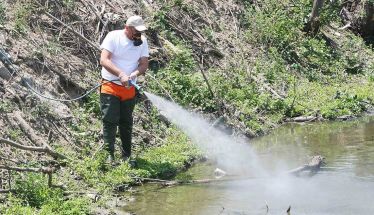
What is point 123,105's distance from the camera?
8492 mm

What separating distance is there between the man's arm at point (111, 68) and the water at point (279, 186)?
1.33 metres

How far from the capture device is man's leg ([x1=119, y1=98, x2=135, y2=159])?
8518mm

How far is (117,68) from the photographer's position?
27.1 ft

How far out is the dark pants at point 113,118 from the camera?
833 cm

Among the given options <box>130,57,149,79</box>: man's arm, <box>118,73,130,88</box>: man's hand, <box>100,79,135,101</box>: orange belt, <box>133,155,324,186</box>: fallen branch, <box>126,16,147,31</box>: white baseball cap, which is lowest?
<box>133,155,324,186</box>: fallen branch

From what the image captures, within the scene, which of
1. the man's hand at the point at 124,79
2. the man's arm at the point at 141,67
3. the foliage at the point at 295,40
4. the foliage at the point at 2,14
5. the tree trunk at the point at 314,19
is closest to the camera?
the man's hand at the point at 124,79

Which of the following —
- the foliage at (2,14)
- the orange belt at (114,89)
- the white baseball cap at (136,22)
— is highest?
the foliage at (2,14)

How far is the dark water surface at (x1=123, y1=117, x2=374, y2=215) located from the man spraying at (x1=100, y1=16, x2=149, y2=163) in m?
0.95

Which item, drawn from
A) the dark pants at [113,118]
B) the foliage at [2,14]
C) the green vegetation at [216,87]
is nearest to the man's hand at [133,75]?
the dark pants at [113,118]

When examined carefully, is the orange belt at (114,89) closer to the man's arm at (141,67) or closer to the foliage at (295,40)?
the man's arm at (141,67)

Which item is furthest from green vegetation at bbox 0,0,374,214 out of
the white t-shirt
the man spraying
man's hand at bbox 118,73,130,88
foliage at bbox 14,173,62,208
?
the white t-shirt

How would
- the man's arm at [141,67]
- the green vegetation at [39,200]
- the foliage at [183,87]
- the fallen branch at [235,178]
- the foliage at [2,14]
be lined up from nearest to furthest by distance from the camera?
1. the green vegetation at [39,200]
2. the fallen branch at [235,178]
3. the man's arm at [141,67]
4. the foliage at [2,14]
5. the foliage at [183,87]

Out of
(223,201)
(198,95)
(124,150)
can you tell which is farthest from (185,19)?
(223,201)

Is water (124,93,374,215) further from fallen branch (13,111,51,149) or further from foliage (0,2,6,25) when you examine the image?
foliage (0,2,6,25)
